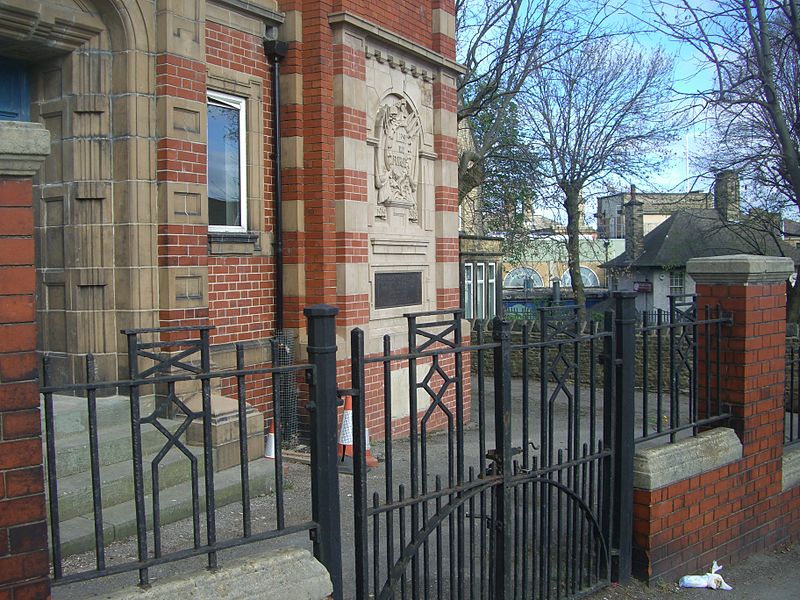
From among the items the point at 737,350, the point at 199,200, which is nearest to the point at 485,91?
the point at 199,200

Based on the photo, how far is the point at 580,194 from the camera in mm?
28984

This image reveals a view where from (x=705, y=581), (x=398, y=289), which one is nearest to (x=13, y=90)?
(x=398, y=289)

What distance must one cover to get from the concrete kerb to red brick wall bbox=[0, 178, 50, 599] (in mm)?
329

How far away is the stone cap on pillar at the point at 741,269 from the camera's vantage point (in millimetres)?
5398

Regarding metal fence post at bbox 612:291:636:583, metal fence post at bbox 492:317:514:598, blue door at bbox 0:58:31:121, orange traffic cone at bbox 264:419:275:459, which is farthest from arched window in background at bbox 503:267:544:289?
metal fence post at bbox 492:317:514:598

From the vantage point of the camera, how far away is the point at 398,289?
9484mm

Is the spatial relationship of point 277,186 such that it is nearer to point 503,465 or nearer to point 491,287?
point 503,465

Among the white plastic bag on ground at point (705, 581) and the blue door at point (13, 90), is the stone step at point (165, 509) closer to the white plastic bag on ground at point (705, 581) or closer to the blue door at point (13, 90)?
the white plastic bag on ground at point (705, 581)

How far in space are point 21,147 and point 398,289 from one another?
724 centimetres

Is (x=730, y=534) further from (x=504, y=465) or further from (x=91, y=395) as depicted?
(x=91, y=395)

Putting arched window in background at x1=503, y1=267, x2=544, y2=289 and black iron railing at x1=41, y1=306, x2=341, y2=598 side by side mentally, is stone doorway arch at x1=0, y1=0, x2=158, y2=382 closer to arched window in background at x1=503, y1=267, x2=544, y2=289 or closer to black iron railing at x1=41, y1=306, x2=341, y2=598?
black iron railing at x1=41, y1=306, x2=341, y2=598

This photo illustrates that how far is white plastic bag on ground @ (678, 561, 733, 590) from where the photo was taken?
4996 millimetres

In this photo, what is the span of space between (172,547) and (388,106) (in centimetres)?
608

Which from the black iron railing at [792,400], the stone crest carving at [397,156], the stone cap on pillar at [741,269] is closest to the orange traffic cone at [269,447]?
the stone crest carving at [397,156]
